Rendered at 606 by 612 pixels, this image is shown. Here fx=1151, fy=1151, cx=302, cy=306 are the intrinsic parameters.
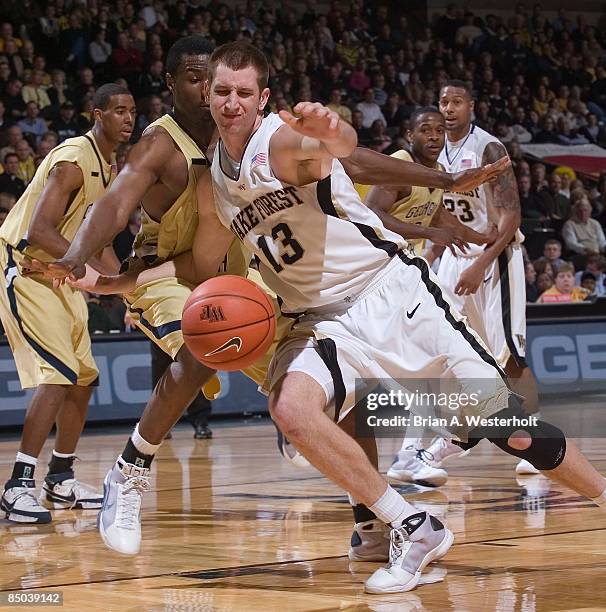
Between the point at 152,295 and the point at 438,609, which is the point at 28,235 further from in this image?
the point at 438,609

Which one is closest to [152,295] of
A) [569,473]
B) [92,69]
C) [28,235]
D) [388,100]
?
[28,235]

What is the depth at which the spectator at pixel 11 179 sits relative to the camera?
1148cm

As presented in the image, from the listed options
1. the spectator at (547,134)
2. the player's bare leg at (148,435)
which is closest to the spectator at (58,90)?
the spectator at (547,134)

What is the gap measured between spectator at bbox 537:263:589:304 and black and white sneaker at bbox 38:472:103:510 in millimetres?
7275

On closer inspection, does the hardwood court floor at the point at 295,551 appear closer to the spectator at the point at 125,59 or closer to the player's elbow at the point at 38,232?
the player's elbow at the point at 38,232

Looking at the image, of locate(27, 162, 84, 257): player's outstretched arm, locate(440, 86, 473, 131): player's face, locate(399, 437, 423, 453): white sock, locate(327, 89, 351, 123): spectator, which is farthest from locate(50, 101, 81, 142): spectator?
locate(399, 437, 423, 453): white sock

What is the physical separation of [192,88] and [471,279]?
2506 millimetres

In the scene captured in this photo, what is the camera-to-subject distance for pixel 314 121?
346 centimetres

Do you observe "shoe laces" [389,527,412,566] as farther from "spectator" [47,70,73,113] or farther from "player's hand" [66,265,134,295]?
"spectator" [47,70,73,113]

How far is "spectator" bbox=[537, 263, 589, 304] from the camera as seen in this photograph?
12242 mm

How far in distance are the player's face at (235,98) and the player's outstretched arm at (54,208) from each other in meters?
1.73

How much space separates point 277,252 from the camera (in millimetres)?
3930

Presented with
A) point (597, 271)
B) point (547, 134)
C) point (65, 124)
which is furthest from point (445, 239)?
point (547, 134)

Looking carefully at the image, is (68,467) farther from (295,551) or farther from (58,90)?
(58,90)
